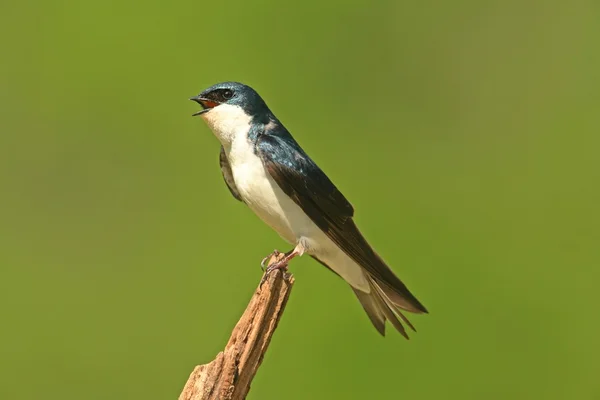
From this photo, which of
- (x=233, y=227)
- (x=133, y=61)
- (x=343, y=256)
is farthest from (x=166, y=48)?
(x=343, y=256)

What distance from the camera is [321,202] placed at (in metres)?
2.68

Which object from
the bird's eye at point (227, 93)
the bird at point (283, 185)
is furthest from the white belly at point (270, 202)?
the bird's eye at point (227, 93)

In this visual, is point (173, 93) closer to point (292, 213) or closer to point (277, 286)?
point (292, 213)

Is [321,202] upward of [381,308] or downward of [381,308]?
Result: upward

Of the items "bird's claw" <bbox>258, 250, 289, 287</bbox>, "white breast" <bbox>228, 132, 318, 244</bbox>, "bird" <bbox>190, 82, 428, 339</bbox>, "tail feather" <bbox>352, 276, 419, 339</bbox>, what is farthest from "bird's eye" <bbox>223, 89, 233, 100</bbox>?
"tail feather" <bbox>352, 276, 419, 339</bbox>

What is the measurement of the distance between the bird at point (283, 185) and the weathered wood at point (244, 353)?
284 mm

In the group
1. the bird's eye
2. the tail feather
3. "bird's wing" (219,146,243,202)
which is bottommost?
the tail feather

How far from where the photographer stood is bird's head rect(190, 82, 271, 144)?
2.69 m

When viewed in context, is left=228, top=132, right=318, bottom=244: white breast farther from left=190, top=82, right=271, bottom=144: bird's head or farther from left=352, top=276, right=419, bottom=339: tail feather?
left=352, top=276, right=419, bottom=339: tail feather

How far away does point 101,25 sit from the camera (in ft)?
16.9

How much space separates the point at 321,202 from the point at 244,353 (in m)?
0.59

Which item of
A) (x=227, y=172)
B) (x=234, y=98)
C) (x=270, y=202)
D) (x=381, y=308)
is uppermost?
(x=234, y=98)

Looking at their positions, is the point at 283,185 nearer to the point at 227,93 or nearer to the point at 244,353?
the point at 227,93

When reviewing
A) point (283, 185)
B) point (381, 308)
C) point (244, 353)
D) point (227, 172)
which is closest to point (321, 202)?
point (283, 185)
